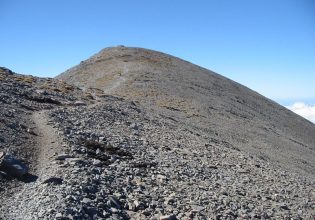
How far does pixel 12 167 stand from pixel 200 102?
32.2m

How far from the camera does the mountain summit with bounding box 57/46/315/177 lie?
33750 mm

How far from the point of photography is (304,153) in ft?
128

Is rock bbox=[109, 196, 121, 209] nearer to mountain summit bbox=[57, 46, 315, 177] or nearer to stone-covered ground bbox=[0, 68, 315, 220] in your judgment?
stone-covered ground bbox=[0, 68, 315, 220]

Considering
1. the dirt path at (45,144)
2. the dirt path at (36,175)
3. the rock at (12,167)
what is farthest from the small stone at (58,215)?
the rock at (12,167)

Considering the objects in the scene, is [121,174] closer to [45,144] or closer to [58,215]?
[45,144]

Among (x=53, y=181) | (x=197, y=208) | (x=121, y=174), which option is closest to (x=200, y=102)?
(x=121, y=174)

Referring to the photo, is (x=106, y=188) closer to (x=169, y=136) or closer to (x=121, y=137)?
(x=121, y=137)

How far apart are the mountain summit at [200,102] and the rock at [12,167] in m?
16.9

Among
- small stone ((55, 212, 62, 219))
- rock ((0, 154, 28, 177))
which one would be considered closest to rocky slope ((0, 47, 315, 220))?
small stone ((55, 212, 62, 219))

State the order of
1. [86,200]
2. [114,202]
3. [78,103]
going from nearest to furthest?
[86,200]
[114,202]
[78,103]

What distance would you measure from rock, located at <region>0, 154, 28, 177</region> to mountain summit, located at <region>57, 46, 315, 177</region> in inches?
665

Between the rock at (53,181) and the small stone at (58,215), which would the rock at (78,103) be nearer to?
the rock at (53,181)

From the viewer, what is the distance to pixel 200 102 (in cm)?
4422

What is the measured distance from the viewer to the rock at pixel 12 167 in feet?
43.9
